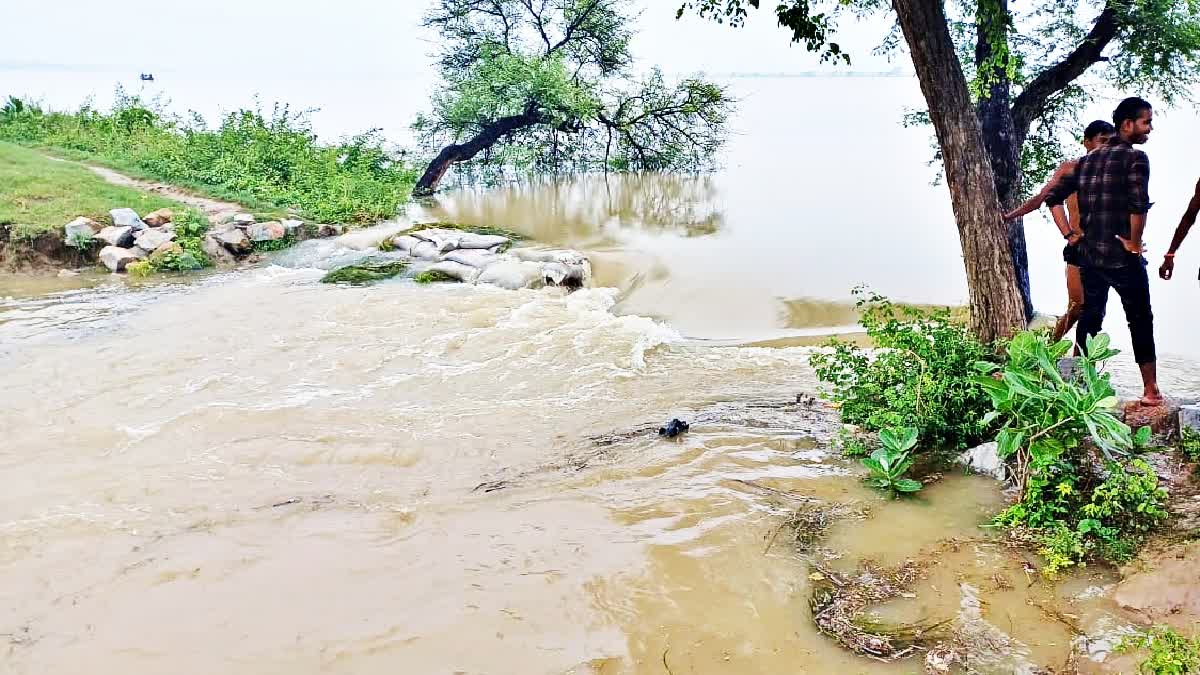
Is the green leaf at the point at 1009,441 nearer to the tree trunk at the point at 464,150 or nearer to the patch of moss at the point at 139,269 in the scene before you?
the patch of moss at the point at 139,269

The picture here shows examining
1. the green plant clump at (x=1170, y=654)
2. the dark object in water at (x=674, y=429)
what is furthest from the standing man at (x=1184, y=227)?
the dark object in water at (x=674, y=429)

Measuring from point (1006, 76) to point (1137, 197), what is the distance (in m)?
2.14

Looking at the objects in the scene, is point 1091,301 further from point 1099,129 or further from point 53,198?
point 53,198

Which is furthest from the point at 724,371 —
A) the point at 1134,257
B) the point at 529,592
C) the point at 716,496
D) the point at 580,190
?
the point at 580,190

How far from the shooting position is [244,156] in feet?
53.2

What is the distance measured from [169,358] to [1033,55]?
9.44m

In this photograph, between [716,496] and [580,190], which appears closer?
[716,496]

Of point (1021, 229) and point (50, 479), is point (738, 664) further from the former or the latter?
point (1021, 229)

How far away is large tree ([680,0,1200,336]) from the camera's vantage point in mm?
5438

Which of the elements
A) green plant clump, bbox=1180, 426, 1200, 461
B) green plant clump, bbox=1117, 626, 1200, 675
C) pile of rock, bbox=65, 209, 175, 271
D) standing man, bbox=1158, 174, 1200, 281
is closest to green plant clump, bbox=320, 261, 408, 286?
pile of rock, bbox=65, 209, 175, 271

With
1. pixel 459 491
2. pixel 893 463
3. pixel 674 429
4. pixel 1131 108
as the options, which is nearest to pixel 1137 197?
pixel 1131 108

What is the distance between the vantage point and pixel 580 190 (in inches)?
740

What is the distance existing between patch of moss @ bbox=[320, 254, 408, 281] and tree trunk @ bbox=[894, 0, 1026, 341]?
7749 mm

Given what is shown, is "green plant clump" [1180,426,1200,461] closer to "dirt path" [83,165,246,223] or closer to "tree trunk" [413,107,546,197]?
"dirt path" [83,165,246,223]
